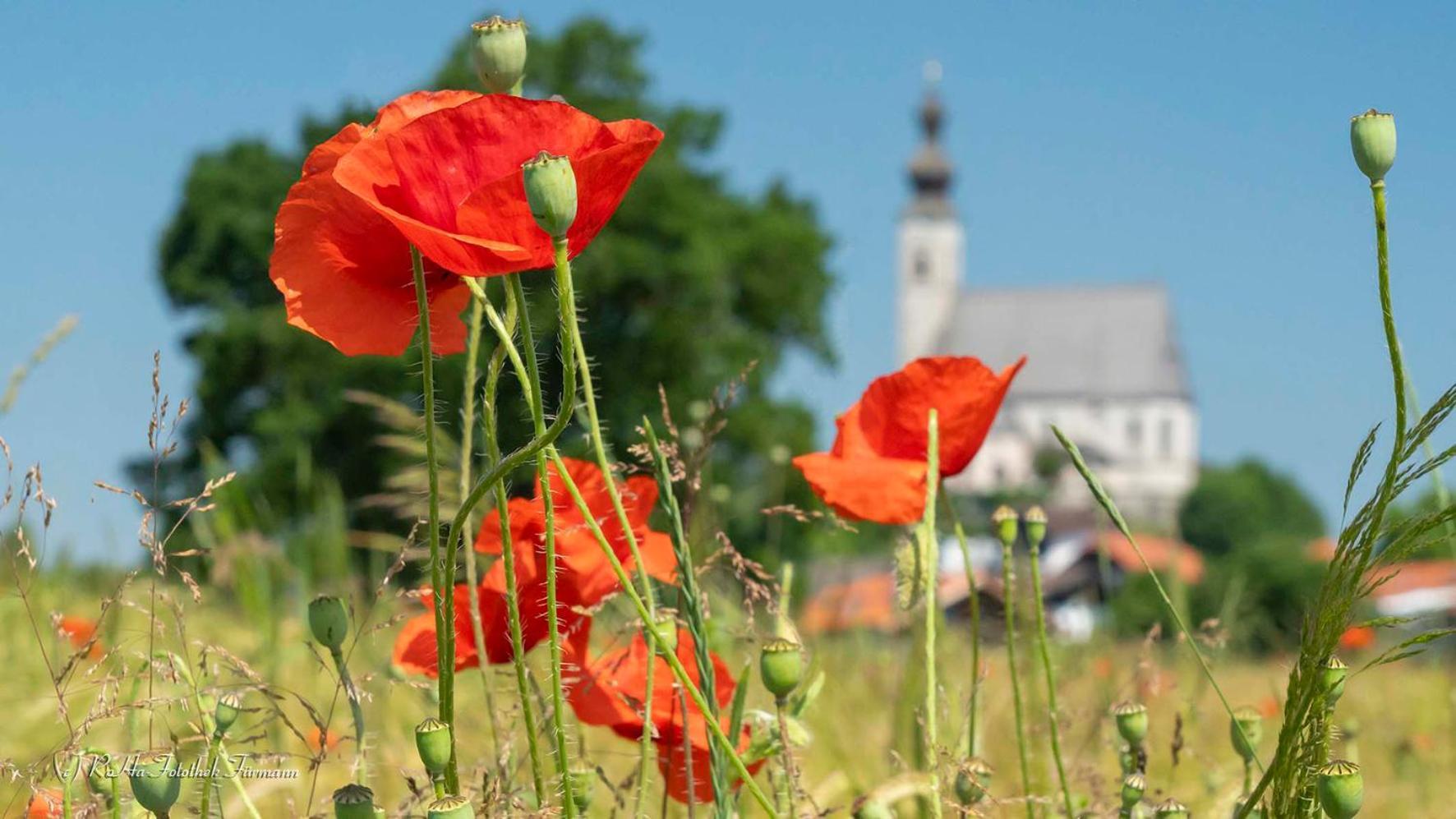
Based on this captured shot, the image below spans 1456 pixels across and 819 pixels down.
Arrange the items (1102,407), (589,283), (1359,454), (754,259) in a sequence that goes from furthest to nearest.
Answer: (1102,407), (754,259), (589,283), (1359,454)

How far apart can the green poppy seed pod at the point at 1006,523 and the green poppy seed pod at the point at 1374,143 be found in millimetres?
294

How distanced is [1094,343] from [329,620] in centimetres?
5684

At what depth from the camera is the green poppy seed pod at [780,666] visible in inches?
27.7

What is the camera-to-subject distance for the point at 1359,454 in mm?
611

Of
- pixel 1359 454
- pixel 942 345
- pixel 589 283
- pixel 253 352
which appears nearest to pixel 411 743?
pixel 1359 454

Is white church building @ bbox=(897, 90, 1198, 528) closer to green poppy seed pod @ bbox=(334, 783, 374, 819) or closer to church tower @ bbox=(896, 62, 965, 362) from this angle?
church tower @ bbox=(896, 62, 965, 362)

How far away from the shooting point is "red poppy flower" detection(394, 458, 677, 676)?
2.74 ft

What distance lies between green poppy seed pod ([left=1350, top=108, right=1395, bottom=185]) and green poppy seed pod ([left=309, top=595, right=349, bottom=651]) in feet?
1.50

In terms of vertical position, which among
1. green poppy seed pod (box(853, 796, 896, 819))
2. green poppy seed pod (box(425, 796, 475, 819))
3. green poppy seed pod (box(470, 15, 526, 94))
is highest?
green poppy seed pod (box(470, 15, 526, 94))

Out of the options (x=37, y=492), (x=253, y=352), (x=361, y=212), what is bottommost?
(x=37, y=492)

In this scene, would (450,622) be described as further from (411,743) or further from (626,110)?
(626,110)

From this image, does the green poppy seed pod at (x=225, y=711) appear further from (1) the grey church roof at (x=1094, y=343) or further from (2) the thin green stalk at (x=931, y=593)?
(1) the grey church roof at (x=1094, y=343)

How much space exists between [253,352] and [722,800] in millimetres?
19457

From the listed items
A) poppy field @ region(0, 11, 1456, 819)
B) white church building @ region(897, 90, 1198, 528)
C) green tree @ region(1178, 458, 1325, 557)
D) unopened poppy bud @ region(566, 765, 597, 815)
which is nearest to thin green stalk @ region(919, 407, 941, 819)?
poppy field @ region(0, 11, 1456, 819)
